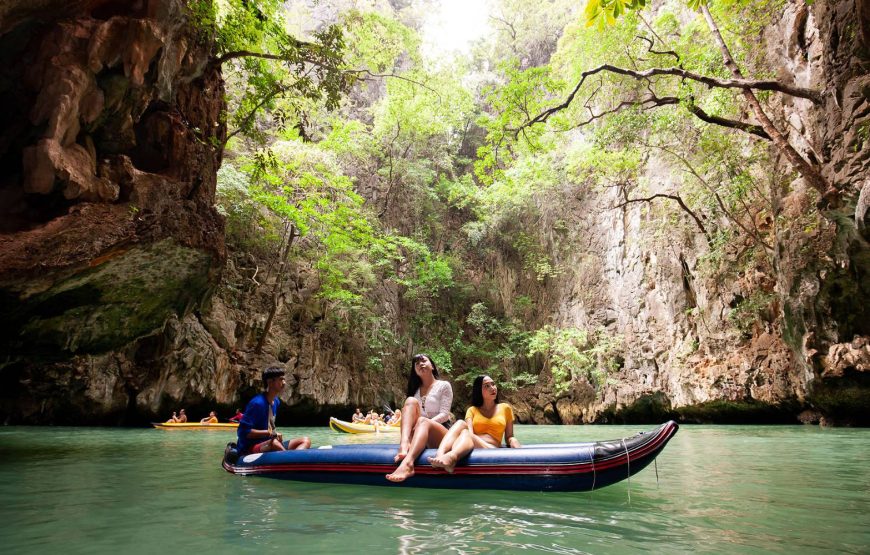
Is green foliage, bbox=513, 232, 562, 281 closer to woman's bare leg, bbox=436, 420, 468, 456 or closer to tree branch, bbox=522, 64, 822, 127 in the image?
tree branch, bbox=522, 64, 822, 127

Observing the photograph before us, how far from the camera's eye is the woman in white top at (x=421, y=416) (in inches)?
152

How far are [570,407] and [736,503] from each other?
14129 millimetres

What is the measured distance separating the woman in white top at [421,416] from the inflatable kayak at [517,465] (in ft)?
0.33

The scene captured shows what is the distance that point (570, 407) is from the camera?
16.9 meters

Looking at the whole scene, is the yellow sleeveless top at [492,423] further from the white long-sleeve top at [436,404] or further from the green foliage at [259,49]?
the green foliage at [259,49]

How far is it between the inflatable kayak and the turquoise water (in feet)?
0.33

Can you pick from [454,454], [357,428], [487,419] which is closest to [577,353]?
[357,428]

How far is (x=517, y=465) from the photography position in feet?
11.8

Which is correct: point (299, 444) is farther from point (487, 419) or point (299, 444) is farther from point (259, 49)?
point (259, 49)

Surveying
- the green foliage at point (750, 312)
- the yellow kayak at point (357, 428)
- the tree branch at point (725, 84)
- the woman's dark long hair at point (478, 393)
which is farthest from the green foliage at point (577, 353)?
the woman's dark long hair at point (478, 393)

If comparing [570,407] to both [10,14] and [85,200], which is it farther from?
[10,14]

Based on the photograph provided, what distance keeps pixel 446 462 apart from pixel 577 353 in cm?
1372

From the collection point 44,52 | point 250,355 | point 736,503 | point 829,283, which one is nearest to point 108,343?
point 44,52

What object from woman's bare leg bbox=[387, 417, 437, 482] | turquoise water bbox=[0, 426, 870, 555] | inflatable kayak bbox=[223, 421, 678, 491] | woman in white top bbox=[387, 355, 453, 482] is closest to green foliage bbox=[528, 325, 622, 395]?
turquoise water bbox=[0, 426, 870, 555]
